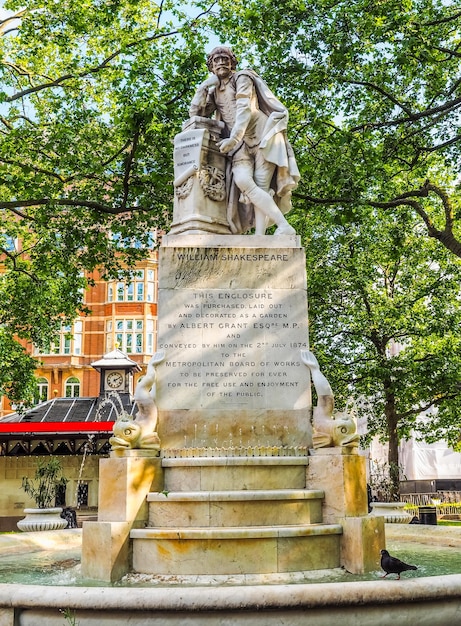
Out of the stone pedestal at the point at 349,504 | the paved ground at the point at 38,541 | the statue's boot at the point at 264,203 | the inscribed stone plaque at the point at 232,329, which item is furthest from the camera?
the statue's boot at the point at 264,203

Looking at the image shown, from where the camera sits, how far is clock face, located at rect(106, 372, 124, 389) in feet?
129

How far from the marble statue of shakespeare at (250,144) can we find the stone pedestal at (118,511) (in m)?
3.69

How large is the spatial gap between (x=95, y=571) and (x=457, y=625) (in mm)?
3533

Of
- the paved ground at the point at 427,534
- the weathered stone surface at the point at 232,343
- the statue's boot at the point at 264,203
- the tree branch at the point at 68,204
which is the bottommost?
the paved ground at the point at 427,534

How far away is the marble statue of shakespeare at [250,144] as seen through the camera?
9.41 meters

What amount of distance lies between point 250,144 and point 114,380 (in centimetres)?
3116

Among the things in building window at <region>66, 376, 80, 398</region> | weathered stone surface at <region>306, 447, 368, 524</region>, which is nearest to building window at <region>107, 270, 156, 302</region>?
building window at <region>66, 376, 80, 398</region>

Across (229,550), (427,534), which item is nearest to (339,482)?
(229,550)

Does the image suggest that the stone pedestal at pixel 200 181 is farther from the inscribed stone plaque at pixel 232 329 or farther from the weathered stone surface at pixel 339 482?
the weathered stone surface at pixel 339 482

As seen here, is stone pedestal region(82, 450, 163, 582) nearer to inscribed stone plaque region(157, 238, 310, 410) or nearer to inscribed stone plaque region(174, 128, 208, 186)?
inscribed stone plaque region(157, 238, 310, 410)

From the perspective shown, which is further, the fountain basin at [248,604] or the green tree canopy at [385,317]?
the green tree canopy at [385,317]

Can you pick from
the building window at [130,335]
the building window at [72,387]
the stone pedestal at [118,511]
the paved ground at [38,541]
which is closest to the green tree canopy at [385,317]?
the paved ground at [38,541]

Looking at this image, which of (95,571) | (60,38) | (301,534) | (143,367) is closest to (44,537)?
(95,571)

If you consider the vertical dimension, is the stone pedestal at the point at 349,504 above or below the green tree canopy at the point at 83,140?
below
